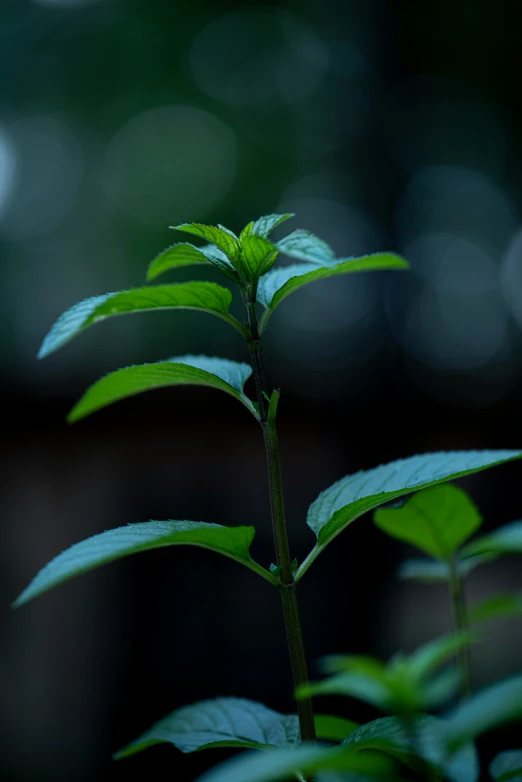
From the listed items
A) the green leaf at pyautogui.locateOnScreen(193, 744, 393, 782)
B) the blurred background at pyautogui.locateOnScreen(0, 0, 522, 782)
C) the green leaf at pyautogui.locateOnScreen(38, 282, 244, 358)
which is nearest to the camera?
the green leaf at pyautogui.locateOnScreen(193, 744, 393, 782)

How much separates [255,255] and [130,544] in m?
0.17

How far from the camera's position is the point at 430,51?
1.74m

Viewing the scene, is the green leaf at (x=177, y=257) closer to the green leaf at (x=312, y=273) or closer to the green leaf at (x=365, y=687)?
the green leaf at (x=312, y=273)

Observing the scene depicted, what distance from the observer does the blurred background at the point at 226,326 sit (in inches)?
52.8

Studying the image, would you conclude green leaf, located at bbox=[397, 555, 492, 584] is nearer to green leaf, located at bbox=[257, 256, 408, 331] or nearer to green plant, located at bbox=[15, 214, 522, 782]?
green plant, located at bbox=[15, 214, 522, 782]

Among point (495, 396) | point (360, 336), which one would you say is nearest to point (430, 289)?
point (360, 336)

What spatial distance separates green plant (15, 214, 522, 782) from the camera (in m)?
0.22

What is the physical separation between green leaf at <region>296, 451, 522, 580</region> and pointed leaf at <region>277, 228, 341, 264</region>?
13 centimetres

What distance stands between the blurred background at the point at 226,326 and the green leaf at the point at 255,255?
110 cm

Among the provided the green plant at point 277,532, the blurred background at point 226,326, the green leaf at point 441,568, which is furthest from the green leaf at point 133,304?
the blurred background at point 226,326

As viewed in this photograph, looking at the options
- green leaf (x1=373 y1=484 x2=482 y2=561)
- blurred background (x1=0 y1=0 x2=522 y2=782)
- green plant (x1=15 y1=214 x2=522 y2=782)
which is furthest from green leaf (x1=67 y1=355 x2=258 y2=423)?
blurred background (x1=0 y1=0 x2=522 y2=782)

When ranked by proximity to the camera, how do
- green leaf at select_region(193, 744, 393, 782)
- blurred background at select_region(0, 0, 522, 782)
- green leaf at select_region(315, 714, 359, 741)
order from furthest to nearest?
1. blurred background at select_region(0, 0, 522, 782)
2. green leaf at select_region(315, 714, 359, 741)
3. green leaf at select_region(193, 744, 393, 782)

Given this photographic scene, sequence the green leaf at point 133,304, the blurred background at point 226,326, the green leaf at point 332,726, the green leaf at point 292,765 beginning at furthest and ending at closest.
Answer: the blurred background at point 226,326 < the green leaf at point 332,726 < the green leaf at point 133,304 < the green leaf at point 292,765

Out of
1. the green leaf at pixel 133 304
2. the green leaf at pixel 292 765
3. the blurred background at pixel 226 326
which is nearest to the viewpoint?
the green leaf at pixel 292 765
